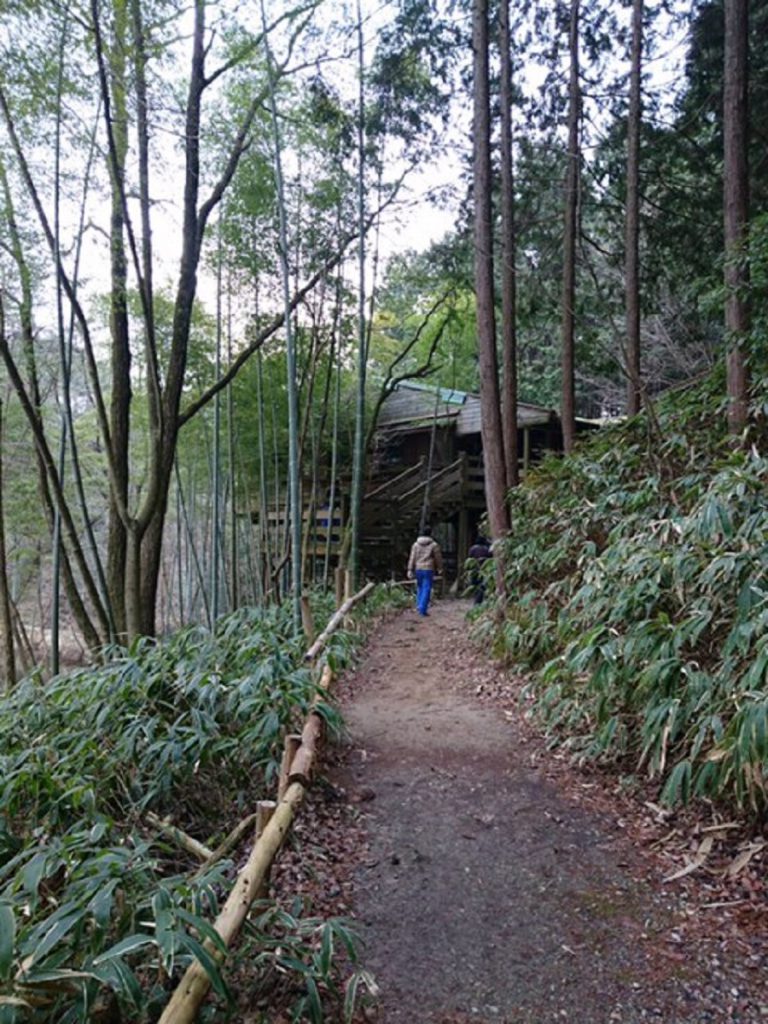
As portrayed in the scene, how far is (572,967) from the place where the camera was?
1.84m

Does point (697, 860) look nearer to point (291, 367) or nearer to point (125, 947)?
point (125, 947)

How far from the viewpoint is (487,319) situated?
6.15 metres

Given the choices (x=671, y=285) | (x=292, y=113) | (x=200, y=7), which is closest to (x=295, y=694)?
(x=200, y=7)

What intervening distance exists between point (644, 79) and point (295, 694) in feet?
26.7

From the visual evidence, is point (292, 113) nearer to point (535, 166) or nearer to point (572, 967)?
point (535, 166)

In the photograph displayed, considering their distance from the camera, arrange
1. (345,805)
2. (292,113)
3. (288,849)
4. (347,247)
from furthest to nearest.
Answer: (347,247) → (292,113) → (345,805) → (288,849)

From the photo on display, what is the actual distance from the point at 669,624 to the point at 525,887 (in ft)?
4.52

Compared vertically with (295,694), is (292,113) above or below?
above

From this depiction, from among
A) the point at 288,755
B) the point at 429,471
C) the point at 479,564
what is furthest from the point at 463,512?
the point at 288,755

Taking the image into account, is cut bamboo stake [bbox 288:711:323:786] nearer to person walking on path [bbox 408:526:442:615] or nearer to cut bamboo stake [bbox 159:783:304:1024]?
cut bamboo stake [bbox 159:783:304:1024]

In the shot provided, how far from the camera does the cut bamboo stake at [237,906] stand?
1.29 meters

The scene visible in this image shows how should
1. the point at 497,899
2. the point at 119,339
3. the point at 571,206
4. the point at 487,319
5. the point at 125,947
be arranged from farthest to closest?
1. the point at 571,206
2. the point at 487,319
3. the point at 119,339
4. the point at 497,899
5. the point at 125,947

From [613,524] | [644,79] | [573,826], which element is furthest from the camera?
[644,79]

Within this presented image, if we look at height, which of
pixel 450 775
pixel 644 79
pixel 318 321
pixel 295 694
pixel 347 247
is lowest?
pixel 450 775
